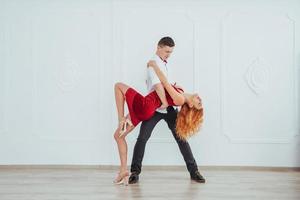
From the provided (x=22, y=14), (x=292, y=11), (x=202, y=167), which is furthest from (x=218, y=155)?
(x=22, y=14)

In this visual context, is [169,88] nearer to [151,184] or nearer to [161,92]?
[161,92]

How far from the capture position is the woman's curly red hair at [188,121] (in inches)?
149

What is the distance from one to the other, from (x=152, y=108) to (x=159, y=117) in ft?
0.74

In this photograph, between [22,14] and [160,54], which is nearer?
[160,54]

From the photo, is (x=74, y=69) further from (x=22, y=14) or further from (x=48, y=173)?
(x=48, y=173)

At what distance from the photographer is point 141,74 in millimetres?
4590

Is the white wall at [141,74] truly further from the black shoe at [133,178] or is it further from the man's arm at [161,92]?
the man's arm at [161,92]

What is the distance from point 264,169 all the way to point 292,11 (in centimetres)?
174

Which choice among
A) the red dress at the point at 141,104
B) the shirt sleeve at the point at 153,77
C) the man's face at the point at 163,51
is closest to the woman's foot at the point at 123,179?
the red dress at the point at 141,104

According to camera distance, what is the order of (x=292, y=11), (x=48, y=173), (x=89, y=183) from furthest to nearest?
(x=292, y=11) < (x=48, y=173) < (x=89, y=183)

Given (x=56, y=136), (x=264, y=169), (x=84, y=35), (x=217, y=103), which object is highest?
(x=84, y=35)

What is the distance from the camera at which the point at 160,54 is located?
3.88 metres

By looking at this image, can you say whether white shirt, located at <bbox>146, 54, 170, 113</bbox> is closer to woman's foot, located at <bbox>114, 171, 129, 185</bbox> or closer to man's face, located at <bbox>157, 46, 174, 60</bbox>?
man's face, located at <bbox>157, 46, 174, 60</bbox>

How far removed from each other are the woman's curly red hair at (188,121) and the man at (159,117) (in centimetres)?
16
